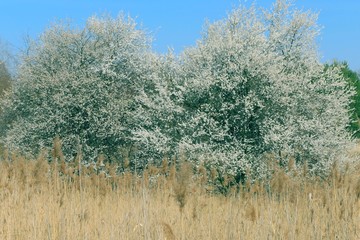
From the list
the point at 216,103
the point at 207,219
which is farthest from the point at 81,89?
the point at 207,219

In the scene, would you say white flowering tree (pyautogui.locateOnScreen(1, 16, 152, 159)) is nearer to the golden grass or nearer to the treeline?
the treeline

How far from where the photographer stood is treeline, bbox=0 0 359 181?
1423 cm

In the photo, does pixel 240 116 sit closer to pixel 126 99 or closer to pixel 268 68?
pixel 268 68

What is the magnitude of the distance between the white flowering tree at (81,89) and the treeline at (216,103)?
6cm

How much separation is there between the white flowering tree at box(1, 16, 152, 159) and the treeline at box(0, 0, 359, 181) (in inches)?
2.3

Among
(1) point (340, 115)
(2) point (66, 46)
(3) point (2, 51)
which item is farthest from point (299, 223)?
(3) point (2, 51)

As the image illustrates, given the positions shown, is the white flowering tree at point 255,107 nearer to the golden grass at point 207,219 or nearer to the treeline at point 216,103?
the treeline at point 216,103

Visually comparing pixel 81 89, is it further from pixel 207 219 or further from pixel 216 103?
pixel 207 219

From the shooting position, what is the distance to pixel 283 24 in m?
16.6

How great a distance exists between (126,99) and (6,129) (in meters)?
5.76

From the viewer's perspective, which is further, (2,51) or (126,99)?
(2,51)

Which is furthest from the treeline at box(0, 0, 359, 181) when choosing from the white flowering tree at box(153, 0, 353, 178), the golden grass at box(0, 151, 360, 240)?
the golden grass at box(0, 151, 360, 240)

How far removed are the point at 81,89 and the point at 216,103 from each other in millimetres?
6702

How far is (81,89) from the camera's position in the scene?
19.5 meters
